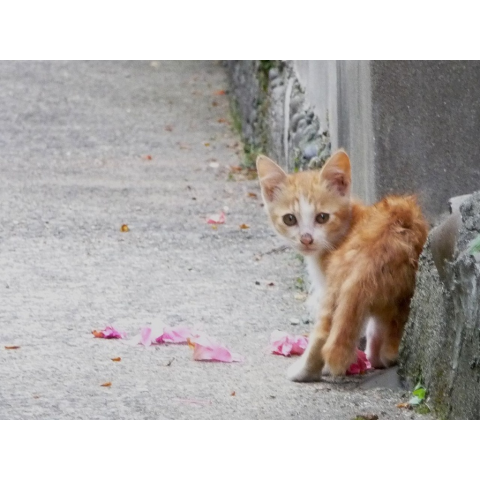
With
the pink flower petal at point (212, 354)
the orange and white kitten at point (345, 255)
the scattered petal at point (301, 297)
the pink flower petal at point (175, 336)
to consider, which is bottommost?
the pink flower petal at point (212, 354)

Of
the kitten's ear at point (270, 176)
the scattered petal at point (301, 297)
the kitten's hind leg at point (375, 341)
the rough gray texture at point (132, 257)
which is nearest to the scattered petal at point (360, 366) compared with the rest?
the kitten's hind leg at point (375, 341)

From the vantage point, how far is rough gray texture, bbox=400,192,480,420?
3482mm

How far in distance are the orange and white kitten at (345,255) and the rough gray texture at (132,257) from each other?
24 centimetres

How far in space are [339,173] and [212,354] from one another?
1076mm

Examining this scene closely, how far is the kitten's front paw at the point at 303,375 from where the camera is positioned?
4602 millimetres

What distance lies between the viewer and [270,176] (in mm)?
5066

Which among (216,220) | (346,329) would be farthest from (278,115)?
(346,329)

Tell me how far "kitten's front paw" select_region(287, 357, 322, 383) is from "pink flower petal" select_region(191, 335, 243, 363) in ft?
1.46

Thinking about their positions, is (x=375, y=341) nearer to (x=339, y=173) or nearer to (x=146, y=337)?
(x=339, y=173)

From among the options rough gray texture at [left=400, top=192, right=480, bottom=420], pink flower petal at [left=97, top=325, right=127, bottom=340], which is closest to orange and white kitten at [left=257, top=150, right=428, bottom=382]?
rough gray texture at [left=400, top=192, right=480, bottom=420]

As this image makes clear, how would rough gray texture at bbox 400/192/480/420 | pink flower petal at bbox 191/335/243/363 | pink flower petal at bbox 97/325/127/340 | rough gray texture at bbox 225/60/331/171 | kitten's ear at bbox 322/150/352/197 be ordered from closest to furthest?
rough gray texture at bbox 400/192/480/420 < kitten's ear at bbox 322/150/352/197 < pink flower petal at bbox 191/335/243/363 < pink flower petal at bbox 97/325/127/340 < rough gray texture at bbox 225/60/331/171

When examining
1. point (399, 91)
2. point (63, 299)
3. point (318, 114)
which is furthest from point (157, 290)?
point (399, 91)

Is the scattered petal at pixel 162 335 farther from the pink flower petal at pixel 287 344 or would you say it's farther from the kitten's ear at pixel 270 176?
the kitten's ear at pixel 270 176

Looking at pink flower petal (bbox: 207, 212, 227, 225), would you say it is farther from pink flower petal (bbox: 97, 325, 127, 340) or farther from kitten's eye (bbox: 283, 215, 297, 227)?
kitten's eye (bbox: 283, 215, 297, 227)
